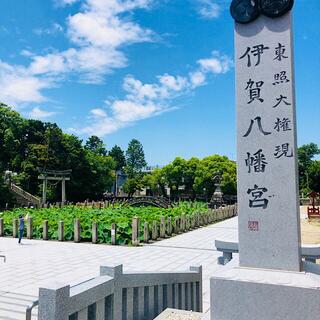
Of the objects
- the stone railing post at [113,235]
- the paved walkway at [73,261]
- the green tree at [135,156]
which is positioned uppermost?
the green tree at [135,156]

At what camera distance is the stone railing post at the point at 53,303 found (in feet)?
8.23

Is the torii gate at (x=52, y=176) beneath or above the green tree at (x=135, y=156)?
beneath

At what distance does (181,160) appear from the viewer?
50844mm

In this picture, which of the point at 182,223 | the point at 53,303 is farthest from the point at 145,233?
the point at 53,303

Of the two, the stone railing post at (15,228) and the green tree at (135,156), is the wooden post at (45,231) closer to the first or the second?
the stone railing post at (15,228)

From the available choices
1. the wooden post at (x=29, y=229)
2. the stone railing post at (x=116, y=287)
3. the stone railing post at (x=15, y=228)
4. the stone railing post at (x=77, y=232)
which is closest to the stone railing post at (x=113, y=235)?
the stone railing post at (x=77, y=232)

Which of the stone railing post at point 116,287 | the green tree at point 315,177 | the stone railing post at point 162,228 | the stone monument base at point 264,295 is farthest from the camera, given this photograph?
the green tree at point 315,177

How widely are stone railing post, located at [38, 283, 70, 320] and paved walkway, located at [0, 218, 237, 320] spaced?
12.8 ft

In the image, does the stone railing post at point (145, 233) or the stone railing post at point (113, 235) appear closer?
the stone railing post at point (113, 235)

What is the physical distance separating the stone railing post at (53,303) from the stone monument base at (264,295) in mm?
1985

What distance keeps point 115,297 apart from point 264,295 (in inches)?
64.8

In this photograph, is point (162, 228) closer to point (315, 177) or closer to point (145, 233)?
point (145, 233)

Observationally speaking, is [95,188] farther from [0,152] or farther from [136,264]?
[136,264]

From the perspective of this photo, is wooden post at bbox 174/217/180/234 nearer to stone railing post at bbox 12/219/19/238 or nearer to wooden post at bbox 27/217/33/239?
wooden post at bbox 27/217/33/239
